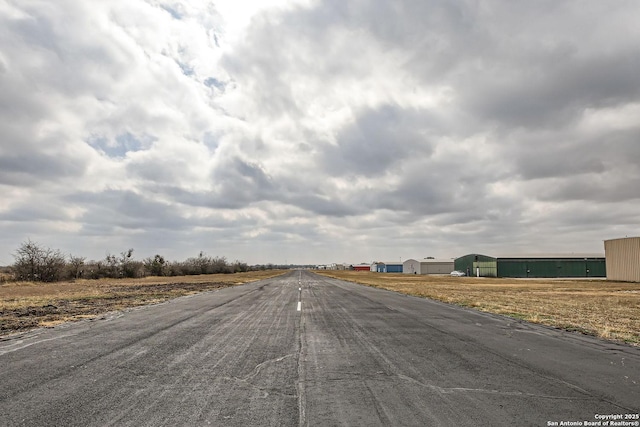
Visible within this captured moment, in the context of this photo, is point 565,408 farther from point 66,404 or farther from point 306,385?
point 66,404

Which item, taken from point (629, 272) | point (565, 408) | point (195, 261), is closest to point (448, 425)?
point (565, 408)

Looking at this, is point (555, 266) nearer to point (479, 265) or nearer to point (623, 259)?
point (479, 265)

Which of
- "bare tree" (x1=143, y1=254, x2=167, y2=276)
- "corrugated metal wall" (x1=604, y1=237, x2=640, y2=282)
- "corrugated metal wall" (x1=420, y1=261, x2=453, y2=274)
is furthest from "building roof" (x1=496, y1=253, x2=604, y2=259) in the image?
"bare tree" (x1=143, y1=254, x2=167, y2=276)

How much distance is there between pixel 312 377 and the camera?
6.02 m

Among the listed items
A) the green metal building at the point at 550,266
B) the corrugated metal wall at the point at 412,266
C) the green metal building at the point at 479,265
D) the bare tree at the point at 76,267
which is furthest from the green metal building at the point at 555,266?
the bare tree at the point at 76,267

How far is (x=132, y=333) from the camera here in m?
10.3

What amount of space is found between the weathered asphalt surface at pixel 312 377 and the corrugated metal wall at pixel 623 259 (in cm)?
5278

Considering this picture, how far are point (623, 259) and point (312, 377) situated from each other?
62.8 m

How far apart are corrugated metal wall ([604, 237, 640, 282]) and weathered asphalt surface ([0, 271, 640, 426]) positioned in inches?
2078

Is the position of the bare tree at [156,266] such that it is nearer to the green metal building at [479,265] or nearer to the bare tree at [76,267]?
the bare tree at [76,267]

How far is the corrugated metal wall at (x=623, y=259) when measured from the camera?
5109 centimetres

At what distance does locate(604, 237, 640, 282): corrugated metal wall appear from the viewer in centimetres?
5109

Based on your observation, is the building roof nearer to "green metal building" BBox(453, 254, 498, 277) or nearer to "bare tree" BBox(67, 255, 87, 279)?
"green metal building" BBox(453, 254, 498, 277)

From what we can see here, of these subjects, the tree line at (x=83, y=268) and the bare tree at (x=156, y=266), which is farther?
the bare tree at (x=156, y=266)
